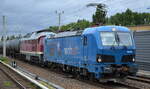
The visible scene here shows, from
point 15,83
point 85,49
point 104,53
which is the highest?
point 85,49

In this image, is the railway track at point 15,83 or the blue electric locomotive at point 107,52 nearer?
the blue electric locomotive at point 107,52

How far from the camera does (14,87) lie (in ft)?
55.6

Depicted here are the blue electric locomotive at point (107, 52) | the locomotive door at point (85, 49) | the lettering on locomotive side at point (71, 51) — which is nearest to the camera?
the blue electric locomotive at point (107, 52)

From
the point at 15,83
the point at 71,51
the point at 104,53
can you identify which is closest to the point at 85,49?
the point at 104,53

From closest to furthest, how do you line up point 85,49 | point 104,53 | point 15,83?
point 104,53 < point 85,49 < point 15,83

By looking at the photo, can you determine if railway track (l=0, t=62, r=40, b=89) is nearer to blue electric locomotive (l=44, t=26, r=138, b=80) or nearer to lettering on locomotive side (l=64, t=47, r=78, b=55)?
blue electric locomotive (l=44, t=26, r=138, b=80)

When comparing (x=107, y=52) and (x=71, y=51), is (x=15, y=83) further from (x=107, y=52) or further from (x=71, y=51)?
(x=107, y=52)

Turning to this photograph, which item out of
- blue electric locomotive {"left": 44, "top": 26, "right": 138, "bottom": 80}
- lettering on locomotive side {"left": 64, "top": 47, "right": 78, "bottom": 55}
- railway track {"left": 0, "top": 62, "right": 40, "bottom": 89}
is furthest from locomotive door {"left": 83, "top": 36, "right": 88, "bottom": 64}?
railway track {"left": 0, "top": 62, "right": 40, "bottom": 89}

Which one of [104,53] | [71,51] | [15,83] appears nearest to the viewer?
[104,53]

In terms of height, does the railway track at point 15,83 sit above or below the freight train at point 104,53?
below

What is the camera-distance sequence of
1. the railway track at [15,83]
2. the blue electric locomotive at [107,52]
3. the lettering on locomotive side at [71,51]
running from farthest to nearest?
the lettering on locomotive side at [71,51] → the railway track at [15,83] → the blue electric locomotive at [107,52]

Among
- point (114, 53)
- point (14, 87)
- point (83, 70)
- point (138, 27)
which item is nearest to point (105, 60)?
point (114, 53)

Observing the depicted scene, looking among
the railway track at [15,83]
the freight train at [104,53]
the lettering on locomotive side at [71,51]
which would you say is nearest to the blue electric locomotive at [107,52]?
the freight train at [104,53]

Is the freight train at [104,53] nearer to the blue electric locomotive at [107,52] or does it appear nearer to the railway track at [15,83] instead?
the blue electric locomotive at [107,52]
